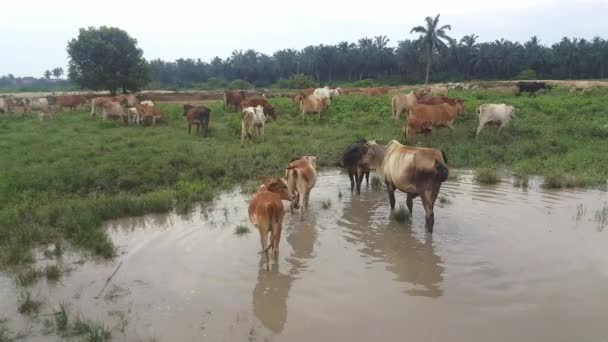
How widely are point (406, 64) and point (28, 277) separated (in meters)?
74.7

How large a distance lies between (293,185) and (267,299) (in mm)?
3467

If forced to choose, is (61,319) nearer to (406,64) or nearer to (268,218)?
(268,218)

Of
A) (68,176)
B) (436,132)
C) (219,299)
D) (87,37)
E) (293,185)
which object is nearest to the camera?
(219,299)

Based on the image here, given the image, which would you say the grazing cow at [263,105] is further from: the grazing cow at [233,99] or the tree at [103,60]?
the tree at [103,60]

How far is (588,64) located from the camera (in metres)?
70.7

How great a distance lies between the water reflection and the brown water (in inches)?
1.1

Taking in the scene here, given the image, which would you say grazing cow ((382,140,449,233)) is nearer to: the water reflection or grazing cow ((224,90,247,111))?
the water reflection

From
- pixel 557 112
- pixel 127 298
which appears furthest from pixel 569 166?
pixel 127 298

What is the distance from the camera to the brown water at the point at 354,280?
5262mm

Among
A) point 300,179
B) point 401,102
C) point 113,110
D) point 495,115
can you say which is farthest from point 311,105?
point 300,179

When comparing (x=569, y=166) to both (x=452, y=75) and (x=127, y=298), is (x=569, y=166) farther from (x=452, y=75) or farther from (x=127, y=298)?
(x=452, y=75)

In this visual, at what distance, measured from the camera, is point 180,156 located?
13.1 m

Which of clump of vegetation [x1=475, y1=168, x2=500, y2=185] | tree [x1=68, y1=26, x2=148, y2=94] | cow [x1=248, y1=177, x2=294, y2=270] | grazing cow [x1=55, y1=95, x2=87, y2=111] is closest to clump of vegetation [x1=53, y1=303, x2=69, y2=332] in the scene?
cow [x1=248, y1=177, x2=294, y2=270]

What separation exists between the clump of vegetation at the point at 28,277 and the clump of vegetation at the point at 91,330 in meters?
1.51
